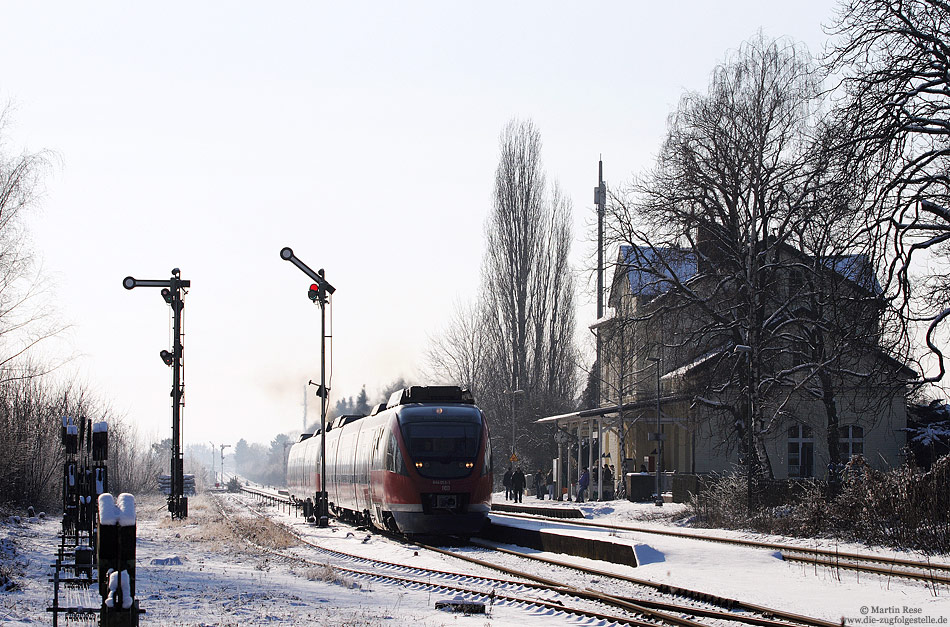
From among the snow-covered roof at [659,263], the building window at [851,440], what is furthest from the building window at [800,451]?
the snow-covered roof at [659,263]

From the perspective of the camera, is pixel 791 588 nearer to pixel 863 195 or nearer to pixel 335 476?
pixel 863 195

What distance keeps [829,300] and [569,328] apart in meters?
39.8

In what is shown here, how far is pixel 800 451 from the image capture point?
41.5m

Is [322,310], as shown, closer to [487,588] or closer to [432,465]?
[432,465]

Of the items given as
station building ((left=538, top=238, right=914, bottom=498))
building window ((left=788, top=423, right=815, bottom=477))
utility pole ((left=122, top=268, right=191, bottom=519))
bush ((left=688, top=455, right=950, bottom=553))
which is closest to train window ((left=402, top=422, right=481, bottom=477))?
bush ((left=688, top=455, right=950, bottom=553))

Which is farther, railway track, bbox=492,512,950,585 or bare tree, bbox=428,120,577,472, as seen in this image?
bare tree, bbox=428,120,577,472

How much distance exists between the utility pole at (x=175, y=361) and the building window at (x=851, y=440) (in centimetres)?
2349

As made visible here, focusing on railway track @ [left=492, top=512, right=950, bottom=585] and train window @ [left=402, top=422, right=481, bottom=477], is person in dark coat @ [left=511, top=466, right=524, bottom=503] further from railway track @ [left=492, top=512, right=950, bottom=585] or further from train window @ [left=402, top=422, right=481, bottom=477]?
railway track @ [left=492, top=512, right=950, bottom=585]

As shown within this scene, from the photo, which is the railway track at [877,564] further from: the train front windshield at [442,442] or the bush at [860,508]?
the train front windshield at [442,442]

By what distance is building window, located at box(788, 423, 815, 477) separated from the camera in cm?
4134

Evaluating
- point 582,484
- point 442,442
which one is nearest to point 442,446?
point 442,442

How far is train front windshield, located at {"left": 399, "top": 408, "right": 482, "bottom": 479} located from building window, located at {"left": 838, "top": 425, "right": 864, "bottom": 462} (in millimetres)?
21781

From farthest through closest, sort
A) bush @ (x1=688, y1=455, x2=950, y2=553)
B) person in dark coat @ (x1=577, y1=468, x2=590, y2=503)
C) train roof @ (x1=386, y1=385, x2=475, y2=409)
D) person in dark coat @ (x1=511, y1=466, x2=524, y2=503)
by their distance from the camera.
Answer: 1. person in dark coat @ (x1=511, y1=466, x2=524, y2=503)
2. person in dark coat @ (x1=577, y1=468, x2=590, y2=503)
3. train roof @ (x1=386, y1=385, x2=475, y2=409)
4. bush @ (x1=688, y1=455, x2=950, y2=553)

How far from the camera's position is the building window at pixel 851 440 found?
135 ft
